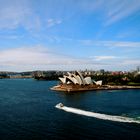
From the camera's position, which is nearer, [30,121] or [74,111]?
[30,121]

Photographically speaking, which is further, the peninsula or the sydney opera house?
the sydney opera house

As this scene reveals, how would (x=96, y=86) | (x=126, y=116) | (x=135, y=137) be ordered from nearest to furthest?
(x=135, y=137), (x=126, y=116), (x=96, y=86)

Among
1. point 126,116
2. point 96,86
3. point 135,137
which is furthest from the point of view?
point 96,86

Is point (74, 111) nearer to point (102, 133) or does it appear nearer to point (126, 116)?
point (126, 116)

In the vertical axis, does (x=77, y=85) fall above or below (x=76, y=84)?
below

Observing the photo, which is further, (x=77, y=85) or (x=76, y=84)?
(x=76, y=84)

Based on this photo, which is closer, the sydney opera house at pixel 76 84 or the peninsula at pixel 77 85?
the peninsula at pixel 77 85

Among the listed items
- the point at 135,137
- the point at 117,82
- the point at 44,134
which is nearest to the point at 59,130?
the point at 44,134

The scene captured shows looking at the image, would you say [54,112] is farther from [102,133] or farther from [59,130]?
[102,133]

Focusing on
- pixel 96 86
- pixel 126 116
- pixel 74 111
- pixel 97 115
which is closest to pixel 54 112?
pixel 74 111
